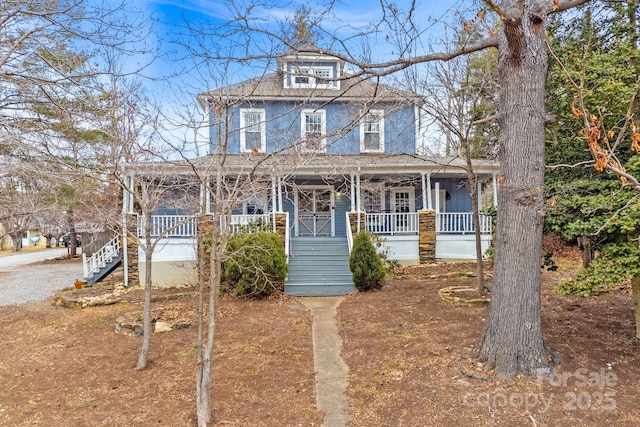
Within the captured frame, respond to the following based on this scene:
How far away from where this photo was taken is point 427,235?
38.3 feet

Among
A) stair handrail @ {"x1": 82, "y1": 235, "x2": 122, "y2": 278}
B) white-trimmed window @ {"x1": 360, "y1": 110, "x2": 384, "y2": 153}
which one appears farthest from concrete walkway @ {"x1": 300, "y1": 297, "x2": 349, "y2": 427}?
stair handrail @ {"x1": 82, "y1": 235, "x2": 122, "y2": 278}

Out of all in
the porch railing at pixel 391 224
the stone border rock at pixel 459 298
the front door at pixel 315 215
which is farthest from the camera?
the front door at pixel 315 215

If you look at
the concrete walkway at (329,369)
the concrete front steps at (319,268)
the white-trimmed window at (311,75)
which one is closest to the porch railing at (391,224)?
the concrete front steps at (319,268)

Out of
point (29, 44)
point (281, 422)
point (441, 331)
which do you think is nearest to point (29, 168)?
point (29, 44)

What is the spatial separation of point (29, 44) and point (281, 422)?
19.4ft

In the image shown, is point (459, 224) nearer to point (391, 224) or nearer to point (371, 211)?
point (391, 224)

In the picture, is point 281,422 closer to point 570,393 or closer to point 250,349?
point 250,349

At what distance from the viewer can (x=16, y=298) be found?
10.3 metres

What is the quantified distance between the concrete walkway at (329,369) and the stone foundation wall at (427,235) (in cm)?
515

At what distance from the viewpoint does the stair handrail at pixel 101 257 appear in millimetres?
11223

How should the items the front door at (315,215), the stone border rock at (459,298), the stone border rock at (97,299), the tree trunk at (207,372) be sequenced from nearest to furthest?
1. the tree trunk at (207,372)
2. the stone border rock at (459,298)
3. the stone border rock at (97,299)
4. the front door at (315,215)

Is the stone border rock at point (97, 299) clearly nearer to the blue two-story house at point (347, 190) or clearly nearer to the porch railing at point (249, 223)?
the blue two-story house at point (347, 190)

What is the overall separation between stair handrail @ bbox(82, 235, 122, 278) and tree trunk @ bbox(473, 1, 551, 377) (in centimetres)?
1092

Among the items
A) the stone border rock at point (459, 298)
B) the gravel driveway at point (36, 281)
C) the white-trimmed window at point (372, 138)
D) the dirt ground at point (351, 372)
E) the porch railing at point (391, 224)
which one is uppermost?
the white-trimmed window at point (372, 138)
